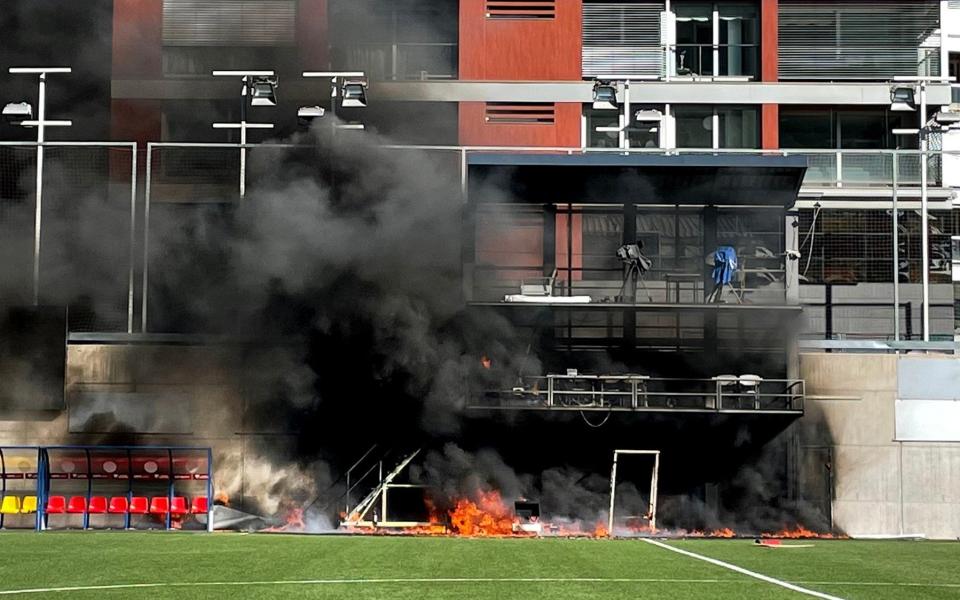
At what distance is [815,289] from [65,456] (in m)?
12.6

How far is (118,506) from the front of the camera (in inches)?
789

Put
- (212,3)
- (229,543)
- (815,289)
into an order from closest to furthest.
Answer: (229,543), (815,289), (212,3)

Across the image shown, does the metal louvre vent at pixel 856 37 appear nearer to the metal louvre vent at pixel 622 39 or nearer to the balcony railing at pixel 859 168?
the metal louvre vent at pixel 622 39

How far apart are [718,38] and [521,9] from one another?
14.1 ft

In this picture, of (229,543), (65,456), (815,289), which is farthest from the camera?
(815,289)

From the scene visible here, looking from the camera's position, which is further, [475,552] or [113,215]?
[113,215]

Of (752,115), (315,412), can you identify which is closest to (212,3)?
(315,412)

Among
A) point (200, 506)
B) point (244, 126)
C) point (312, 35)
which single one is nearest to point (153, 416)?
point (200, 506)

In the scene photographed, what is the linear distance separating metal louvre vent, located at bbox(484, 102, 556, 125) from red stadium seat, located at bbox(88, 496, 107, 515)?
11.5 m

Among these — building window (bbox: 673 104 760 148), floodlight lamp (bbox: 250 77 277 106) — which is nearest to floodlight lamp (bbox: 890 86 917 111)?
building window (bbox: 673 104 760 148)

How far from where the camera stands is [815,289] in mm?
23312

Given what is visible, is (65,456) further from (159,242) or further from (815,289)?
(815,289)

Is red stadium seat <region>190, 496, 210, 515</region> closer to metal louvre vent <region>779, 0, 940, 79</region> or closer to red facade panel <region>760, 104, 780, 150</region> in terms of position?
red facade panel <region>760, 104, 780, 150</region>

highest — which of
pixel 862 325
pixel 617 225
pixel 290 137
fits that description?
pixel 290 137
